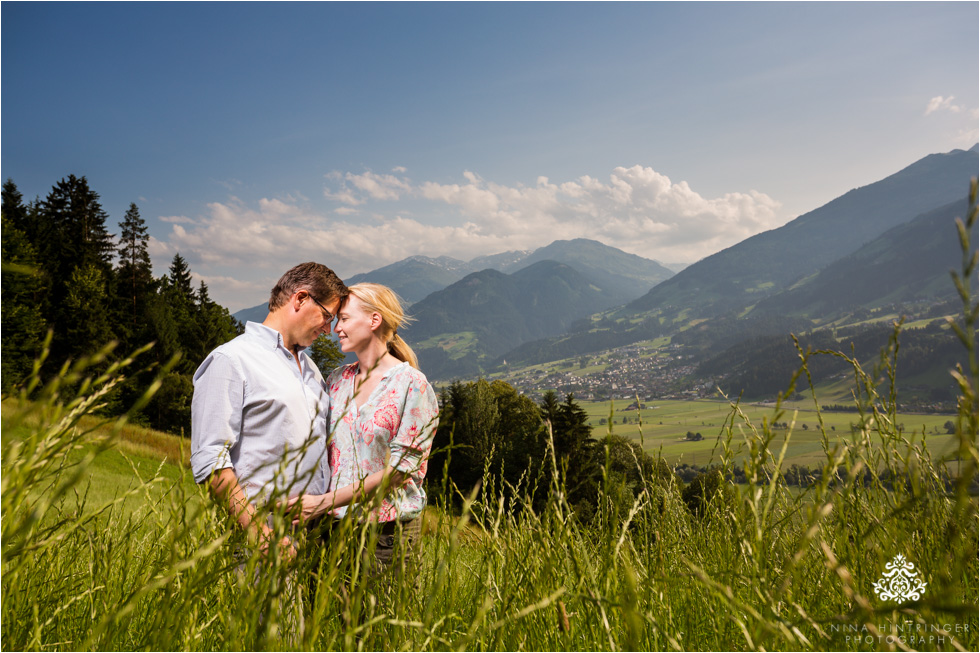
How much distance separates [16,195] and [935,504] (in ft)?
179

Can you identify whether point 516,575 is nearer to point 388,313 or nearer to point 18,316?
point 388,313

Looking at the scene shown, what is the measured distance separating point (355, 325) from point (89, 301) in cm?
4627

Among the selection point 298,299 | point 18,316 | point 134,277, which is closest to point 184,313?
point 134,277

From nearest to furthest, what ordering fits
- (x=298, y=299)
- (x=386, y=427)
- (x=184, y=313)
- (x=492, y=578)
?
(x=492, y=578) < (x=386, y=427) < (x=298, y=299) < (x=184, y=313)

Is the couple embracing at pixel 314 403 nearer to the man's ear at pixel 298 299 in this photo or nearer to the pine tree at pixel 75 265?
the man's ear at pixel 298 299

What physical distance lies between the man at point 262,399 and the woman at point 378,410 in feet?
0.45

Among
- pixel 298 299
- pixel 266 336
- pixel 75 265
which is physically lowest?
pixel 266 336

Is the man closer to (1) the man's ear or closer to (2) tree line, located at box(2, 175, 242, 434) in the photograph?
(1) the man's ear

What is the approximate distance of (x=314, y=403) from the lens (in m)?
2.93

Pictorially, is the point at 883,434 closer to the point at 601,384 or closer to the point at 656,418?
the point at 656,418

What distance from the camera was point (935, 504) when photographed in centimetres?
150

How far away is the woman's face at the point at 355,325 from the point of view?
320 centimetres

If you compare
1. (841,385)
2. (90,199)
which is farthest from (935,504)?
(841,385)

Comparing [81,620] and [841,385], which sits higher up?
[81,620]
